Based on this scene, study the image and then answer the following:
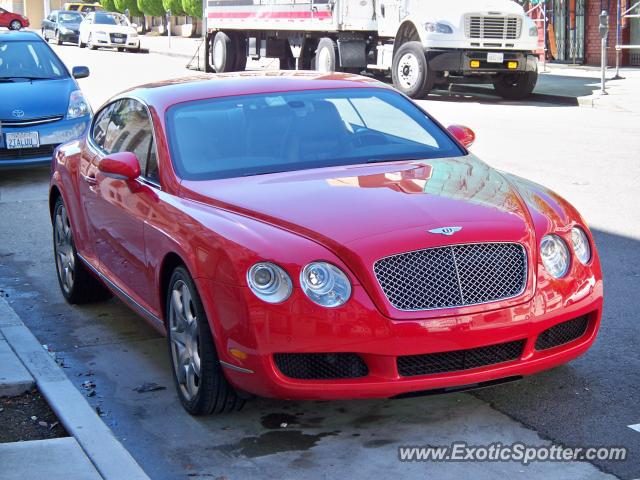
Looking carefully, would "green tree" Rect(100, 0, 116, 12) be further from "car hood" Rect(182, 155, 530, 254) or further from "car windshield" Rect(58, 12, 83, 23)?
"car hood" Rect(182, 155, 530, 254)

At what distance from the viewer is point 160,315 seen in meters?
5.79

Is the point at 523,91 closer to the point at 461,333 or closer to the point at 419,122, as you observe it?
the point at 419,122

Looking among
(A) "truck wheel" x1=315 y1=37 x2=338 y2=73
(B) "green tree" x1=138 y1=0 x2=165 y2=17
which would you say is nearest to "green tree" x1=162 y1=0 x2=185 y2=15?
(B) "green tree" x1=138 y1=0 x2=165 y2=17

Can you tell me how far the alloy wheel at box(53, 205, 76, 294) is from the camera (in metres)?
7.56

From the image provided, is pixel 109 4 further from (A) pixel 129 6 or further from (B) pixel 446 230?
(B) pixel 446 230

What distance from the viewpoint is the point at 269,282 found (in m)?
4.87

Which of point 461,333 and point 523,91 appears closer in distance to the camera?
point 461,333

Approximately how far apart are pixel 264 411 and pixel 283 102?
1.82 metres

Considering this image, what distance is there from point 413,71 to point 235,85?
1566cm

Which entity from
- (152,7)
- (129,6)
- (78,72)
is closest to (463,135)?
(78,72)

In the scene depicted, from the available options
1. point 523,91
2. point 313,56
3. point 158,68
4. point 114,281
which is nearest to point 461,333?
point 114,281

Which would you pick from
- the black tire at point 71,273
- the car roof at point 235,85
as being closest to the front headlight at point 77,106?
the black tire at point 71,273

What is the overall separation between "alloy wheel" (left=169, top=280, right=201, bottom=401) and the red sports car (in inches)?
0.5

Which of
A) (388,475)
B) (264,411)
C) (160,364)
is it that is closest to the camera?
(388,475)
